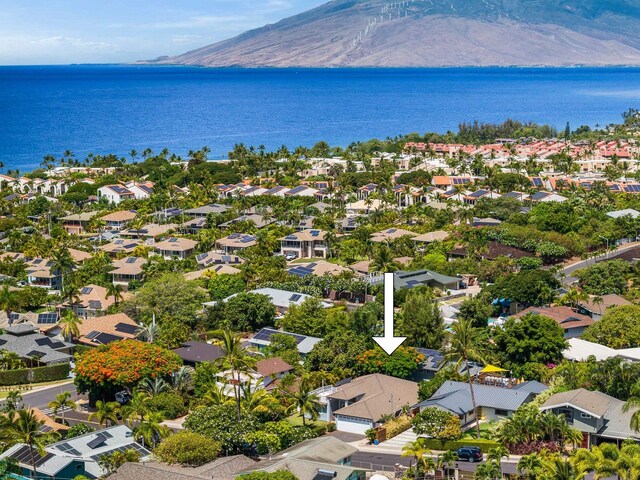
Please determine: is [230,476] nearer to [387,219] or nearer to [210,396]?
[210,396]

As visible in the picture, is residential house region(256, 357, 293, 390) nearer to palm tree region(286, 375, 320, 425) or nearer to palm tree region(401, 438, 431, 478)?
palm tree region(286, 375, 320, 425)

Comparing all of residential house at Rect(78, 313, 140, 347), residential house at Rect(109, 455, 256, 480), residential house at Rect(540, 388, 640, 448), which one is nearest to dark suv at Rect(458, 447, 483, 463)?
residential house at Rect(540, 388, 640, 448)

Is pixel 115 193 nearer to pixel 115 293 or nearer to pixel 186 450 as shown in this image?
pixel 115 293

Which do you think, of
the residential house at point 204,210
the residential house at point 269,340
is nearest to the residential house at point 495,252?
the residential house at point 269,340

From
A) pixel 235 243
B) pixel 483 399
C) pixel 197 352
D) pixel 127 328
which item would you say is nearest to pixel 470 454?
pixel 483 399

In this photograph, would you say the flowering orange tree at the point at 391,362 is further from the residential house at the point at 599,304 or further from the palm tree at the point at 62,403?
the residential house at the point at 599,304
